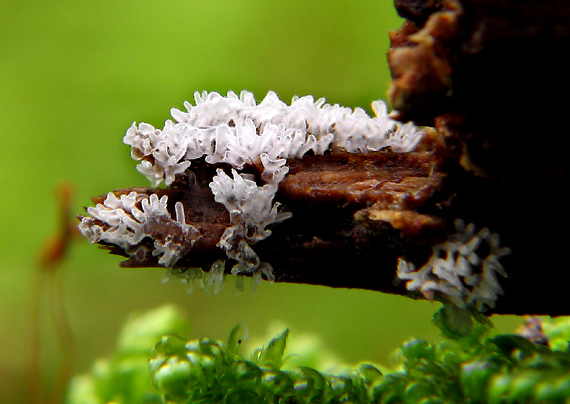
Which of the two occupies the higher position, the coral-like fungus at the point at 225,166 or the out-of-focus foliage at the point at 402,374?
the coral-like fungus at the point at 225,166

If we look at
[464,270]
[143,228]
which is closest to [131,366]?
[143,228]

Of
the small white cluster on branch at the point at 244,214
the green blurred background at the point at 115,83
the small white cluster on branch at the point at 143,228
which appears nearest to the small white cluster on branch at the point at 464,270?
the small white cluster on branch at the point at 244,214

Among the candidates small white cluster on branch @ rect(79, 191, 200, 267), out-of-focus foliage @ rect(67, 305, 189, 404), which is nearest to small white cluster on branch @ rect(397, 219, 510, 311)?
small white cluster on branch @ rect(79, 191, 200, 267)

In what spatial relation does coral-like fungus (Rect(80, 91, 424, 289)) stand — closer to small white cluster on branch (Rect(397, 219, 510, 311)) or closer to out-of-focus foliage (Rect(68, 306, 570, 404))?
out-of-focus foliage (Rect(68, 306, 570, 404))

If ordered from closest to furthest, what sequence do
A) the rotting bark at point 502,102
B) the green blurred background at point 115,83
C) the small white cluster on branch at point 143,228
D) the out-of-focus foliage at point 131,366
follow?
the rotting bark at point 502,102
the small white cluster on branch at point 143,228
the out-of-focus foliage at point 131,366
the green blurred background at point 115,83

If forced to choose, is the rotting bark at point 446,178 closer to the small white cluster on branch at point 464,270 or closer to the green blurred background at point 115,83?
the small white cluster on branch at point 464,270

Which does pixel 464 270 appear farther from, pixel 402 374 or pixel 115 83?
pixel 115 83
